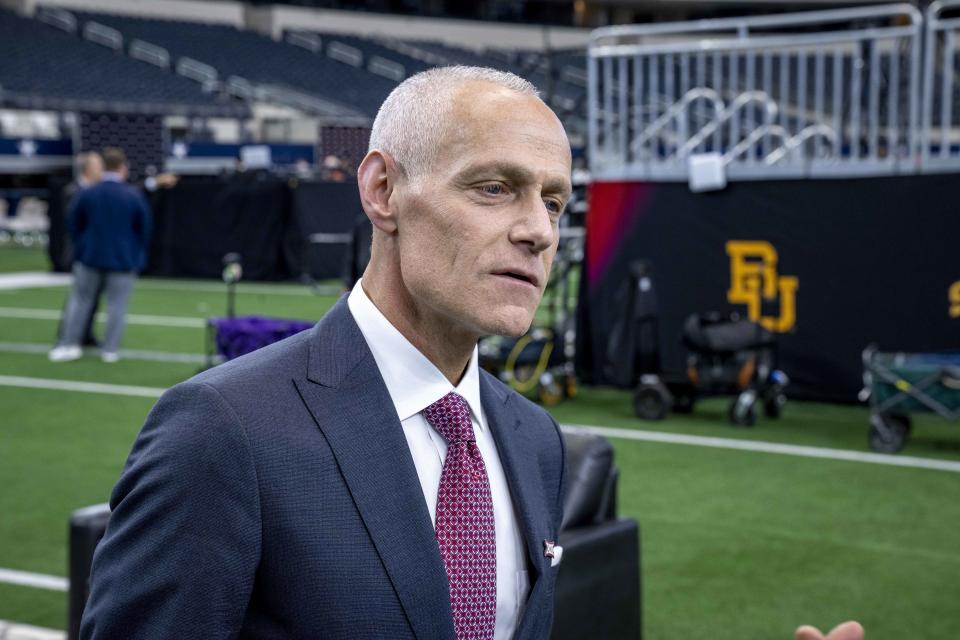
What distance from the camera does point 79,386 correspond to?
35.9ft

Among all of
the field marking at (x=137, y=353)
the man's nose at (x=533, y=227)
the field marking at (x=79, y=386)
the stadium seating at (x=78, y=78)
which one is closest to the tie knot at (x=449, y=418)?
the man's nose at (x=533, y=227)

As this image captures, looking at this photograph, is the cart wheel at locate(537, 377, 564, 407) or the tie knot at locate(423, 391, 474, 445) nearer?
the tie knot at locate(423, 391, 474, 445)

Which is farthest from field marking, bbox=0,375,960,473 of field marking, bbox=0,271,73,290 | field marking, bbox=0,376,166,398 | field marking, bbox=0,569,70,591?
field marking, bbox=0,271,73,290

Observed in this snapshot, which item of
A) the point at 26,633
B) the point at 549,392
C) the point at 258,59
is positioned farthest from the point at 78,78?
the point at 26,633

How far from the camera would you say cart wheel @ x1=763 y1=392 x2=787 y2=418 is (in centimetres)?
951

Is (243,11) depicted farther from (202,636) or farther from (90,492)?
(202,636)

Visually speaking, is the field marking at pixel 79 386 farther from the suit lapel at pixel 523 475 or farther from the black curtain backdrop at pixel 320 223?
the black curtain backdrop at pixel 320 223

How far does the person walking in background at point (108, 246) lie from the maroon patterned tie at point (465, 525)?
10.8 m

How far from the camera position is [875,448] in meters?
8.31

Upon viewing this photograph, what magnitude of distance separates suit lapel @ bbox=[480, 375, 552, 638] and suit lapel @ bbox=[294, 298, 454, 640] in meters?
0.18

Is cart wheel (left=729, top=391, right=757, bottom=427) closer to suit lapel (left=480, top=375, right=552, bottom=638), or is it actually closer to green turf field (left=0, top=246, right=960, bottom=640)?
green turf field (left=0, top=246, right=960, bottom=640)

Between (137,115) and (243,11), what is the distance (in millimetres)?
16845

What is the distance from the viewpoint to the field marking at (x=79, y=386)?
10.6 metres

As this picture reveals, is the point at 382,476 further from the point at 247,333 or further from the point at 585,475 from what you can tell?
the point at 247,333
